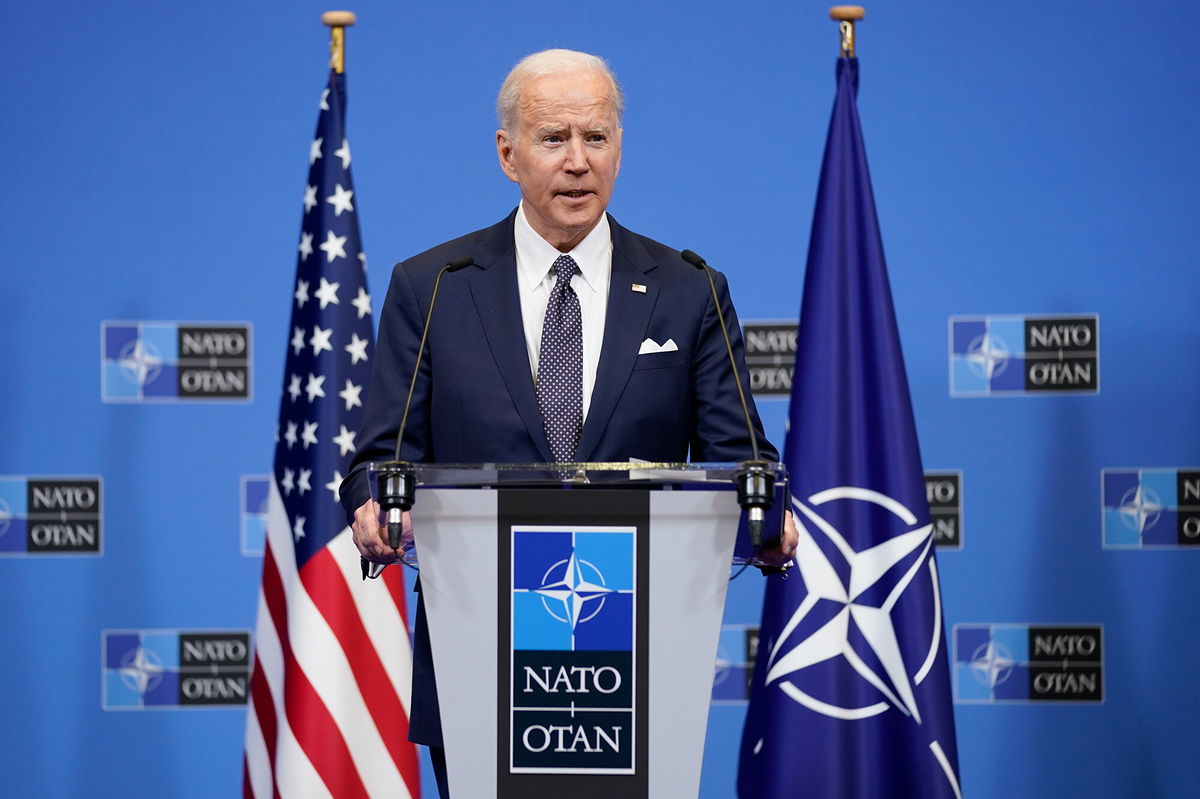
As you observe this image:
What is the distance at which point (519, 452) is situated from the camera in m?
1.94

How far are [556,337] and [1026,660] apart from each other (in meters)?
2.50

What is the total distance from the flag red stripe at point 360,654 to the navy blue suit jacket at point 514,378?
1.35 metres

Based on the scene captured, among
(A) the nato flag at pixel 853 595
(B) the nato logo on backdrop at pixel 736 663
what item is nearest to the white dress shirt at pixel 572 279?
(A) the nato flag at pixel 853 595

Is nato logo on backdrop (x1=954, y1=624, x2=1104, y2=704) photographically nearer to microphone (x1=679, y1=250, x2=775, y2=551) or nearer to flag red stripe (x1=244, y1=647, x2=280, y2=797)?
flag red stripe (x1=244, y1=647, x2=280, y2=797)

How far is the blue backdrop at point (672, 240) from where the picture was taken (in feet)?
12.8

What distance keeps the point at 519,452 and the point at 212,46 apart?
104 inches

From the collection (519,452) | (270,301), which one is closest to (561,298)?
(519,452)

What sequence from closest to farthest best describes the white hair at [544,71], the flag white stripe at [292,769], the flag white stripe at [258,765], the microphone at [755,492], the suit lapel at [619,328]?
the microphone at [755,492], the suit lapel at [619,328], the white hair at [544,71], the flag white stripe at [292,769], the flag white stripe at [258,765]

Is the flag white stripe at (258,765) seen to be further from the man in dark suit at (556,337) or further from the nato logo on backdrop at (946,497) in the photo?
the nato logo on backdrop at (946,497)

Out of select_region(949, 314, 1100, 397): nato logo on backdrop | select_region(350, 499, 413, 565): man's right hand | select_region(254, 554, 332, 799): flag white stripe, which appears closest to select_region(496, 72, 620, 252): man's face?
select_region(350, 499, 413, 565): man's right hand

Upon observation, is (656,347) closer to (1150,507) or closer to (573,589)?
(573,589)

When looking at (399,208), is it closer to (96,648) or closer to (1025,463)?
(96,648)

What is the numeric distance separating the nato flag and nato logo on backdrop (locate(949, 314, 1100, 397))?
30.5 inches

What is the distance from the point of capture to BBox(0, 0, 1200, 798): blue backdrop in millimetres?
3908
